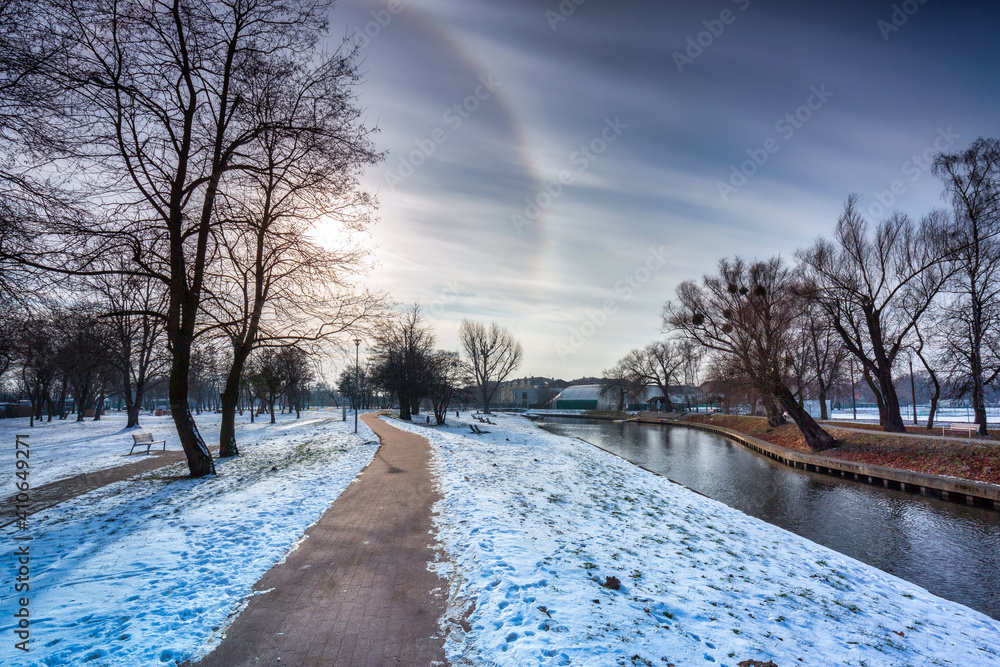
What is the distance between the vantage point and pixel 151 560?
521 centimetres

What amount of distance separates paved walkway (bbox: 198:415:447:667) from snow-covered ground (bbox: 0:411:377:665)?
264 mm

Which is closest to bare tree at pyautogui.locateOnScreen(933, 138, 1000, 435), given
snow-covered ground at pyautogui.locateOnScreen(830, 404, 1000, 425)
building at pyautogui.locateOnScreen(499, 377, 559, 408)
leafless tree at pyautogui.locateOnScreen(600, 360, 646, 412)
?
snow-covered ground at pyautogui.locateOnScreen(830, 404, 1000, 425)

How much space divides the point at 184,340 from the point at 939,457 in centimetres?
2488

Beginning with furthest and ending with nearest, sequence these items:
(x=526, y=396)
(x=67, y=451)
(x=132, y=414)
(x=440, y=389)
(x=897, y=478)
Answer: (x=526, y=396) → (x=440, y=389) → (x=132, y=414) → (x=67, y=451) → (x=897, y=478)

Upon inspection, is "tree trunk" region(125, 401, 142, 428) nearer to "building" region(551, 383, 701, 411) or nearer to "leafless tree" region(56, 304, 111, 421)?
"leafless tree" region(56, 304, 111, 421)

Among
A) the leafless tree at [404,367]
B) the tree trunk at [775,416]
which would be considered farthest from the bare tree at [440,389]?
the tree trunk at [775,416]

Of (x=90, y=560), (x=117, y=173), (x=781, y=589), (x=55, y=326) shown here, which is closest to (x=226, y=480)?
(x=55, y=326)

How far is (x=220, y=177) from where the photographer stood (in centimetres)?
1034

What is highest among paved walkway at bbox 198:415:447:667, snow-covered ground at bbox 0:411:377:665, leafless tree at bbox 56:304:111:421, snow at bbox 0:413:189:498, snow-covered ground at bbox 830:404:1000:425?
leafless tree at bbox 56:304:111:421

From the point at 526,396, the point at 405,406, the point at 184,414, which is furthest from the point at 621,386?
the point at 184,414

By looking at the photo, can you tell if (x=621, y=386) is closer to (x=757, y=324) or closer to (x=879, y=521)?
(x=757, y=324)

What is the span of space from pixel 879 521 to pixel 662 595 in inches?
447

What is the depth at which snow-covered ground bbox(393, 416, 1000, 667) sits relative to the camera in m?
4.04

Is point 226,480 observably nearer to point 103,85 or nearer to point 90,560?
point 90,560
